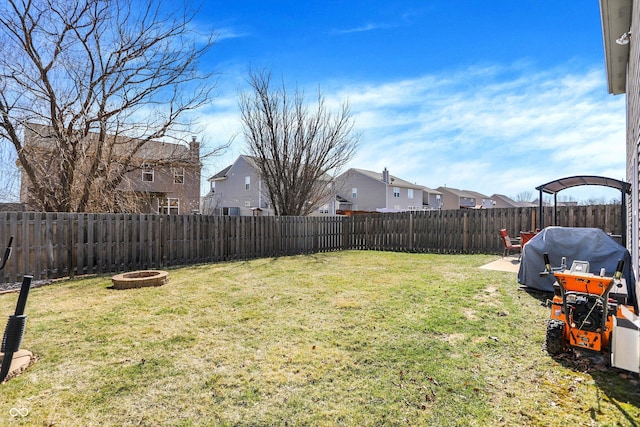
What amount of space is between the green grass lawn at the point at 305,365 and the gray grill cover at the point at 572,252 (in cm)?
46

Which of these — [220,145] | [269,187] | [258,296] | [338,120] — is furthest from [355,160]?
[258,296]

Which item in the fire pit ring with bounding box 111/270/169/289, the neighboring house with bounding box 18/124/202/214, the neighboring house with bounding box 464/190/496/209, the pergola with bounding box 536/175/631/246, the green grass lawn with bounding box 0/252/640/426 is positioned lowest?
the green grass lawn with bounding box 0/252/640/426

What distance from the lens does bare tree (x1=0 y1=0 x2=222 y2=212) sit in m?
8.05

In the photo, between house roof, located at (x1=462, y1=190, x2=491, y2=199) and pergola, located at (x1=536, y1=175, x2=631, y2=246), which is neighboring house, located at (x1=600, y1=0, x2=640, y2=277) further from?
house roof, located at (x1=462, y1=190, x2=491, y2=199)

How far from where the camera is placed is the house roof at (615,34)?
5.37 meters

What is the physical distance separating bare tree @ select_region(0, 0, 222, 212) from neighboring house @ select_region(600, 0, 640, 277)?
9969 mm

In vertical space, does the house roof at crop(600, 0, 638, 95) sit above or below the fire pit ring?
above

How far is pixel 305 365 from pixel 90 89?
9.44 meters

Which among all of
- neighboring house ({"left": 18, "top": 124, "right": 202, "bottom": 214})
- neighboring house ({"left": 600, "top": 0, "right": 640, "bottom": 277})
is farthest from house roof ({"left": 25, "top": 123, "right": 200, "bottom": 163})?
neighboring house ({"left": 600, "top": 0, "right": 640, "bottom": 277})

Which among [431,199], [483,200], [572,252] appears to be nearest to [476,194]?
[483,200]

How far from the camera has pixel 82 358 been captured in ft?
10.1

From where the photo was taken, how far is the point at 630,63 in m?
6.08

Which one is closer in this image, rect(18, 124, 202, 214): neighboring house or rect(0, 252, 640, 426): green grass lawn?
rect(0, 252, 640, 426): green grass lawn

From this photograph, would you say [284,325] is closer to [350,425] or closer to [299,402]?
[299,402]
